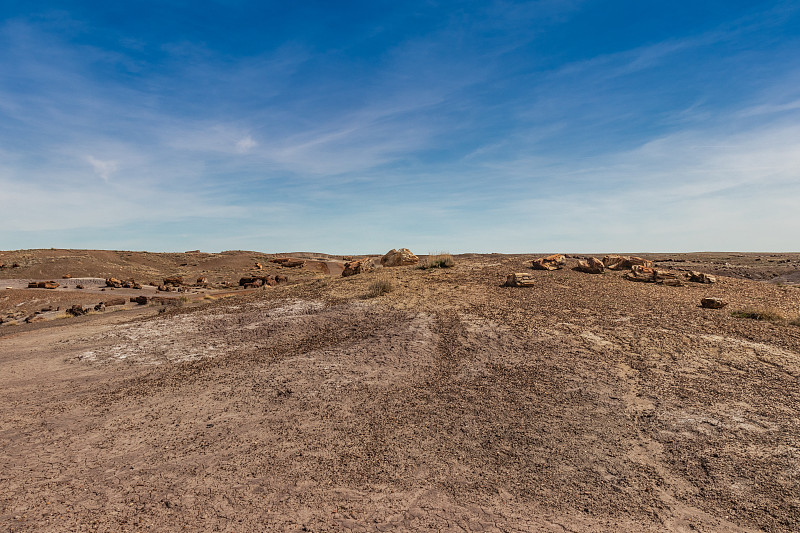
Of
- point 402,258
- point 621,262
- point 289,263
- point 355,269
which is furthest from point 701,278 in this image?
point 289,263

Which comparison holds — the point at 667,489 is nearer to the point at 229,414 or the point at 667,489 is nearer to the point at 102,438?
the point at 229,414

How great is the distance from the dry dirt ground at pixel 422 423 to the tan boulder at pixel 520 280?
1657mm

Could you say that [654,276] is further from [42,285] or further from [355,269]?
[42,285]

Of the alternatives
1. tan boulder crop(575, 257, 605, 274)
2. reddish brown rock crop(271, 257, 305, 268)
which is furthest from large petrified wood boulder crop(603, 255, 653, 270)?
reddish brown rock crop(271, 257, 305, 268)

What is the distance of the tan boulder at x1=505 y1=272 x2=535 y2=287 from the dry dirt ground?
1.66 meters

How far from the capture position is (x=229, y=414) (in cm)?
664

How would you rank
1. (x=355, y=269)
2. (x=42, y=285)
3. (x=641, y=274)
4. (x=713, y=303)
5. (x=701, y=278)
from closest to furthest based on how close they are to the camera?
(x=713, y=303) < (x=701, y=278) < (x=641, y=274) < (x=355, y=269) < (x=42, y=285)

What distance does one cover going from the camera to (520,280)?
1313cm

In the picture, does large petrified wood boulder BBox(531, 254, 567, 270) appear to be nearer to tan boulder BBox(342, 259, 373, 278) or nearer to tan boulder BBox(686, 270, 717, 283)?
tan boulder BBox(686, 270, 717, 283)

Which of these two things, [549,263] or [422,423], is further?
[549,263]

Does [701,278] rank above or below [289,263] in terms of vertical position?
below

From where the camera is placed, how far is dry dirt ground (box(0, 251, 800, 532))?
14.4 feet

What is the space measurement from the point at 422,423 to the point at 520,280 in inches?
315

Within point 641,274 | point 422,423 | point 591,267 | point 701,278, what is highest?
point 591,267
